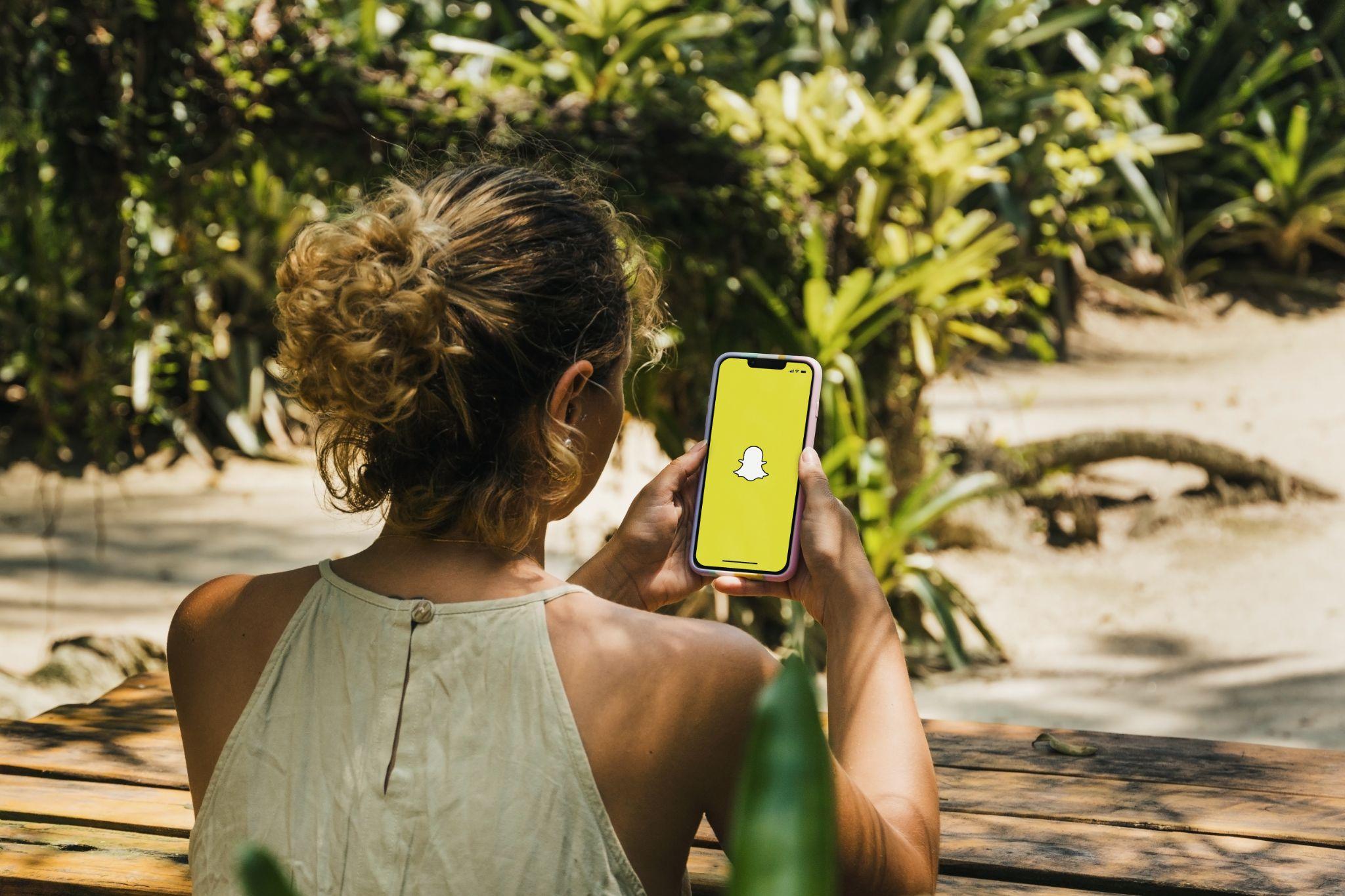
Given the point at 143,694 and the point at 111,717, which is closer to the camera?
the point at 111,717

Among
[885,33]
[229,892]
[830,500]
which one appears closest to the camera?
[229,892]

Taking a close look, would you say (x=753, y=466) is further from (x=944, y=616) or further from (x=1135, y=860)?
(x=944, y=616)

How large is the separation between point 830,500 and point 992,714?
300 cm

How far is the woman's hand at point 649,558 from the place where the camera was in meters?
1.64

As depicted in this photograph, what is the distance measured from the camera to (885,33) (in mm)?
8156

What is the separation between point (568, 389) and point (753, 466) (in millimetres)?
481

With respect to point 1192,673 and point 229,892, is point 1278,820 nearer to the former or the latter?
point 229,892

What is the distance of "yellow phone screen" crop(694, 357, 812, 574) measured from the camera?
160cm

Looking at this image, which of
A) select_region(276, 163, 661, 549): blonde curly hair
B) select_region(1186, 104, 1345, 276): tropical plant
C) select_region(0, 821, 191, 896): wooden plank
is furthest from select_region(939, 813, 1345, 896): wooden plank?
select_region(1186, 104, 1345, 276): tropical plant

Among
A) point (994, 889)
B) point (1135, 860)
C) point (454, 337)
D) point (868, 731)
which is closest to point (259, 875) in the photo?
point (454, 337)

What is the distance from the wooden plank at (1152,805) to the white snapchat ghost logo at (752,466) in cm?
50

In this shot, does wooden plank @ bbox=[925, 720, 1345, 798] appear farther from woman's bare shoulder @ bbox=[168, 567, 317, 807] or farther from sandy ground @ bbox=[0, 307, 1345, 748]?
sandy ground @ bbox=[0, 307, 1345, 748]

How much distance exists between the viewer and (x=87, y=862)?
1462 mm

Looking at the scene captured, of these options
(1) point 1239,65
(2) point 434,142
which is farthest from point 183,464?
(1) point 1239,65
